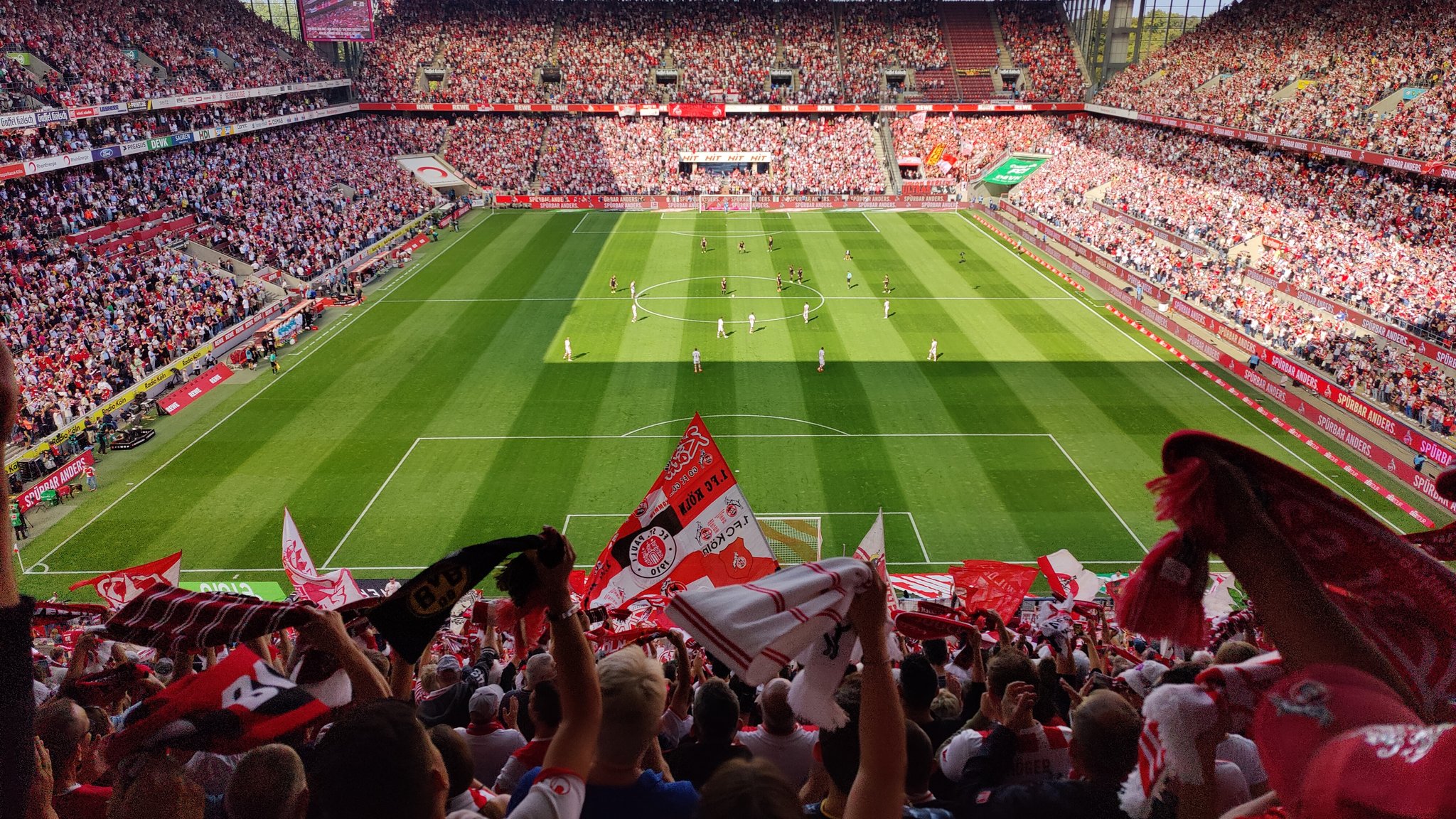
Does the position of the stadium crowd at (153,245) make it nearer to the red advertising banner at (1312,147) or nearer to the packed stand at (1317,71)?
the red advertising banner at (1312,147)

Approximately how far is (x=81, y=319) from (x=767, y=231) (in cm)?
3725

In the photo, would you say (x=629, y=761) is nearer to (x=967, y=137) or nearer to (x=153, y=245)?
(x=153, y=245)

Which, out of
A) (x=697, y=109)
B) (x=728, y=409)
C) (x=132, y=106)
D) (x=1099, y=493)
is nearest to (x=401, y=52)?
(x=697, y=109)

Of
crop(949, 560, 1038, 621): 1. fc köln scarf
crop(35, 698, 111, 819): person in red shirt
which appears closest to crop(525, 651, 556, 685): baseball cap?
crop(35, 698, 111, 819): person in red shirt

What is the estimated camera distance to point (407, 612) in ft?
13.9

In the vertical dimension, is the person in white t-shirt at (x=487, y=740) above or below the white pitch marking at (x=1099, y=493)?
above

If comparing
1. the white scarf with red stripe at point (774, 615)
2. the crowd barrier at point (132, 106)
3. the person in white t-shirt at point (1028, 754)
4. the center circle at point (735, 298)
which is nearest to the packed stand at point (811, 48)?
the center circle at point (735, 298)

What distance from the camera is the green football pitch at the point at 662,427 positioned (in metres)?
22.6

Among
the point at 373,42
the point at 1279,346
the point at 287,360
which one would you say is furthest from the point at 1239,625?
the point at 373,42

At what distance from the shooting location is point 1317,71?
47.6m

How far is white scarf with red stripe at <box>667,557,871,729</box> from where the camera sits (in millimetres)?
3352

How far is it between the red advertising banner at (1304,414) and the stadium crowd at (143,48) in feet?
154

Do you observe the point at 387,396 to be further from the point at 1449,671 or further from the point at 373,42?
the point at 373,42

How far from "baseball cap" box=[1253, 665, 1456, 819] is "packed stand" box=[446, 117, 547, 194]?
68713 millimetres
